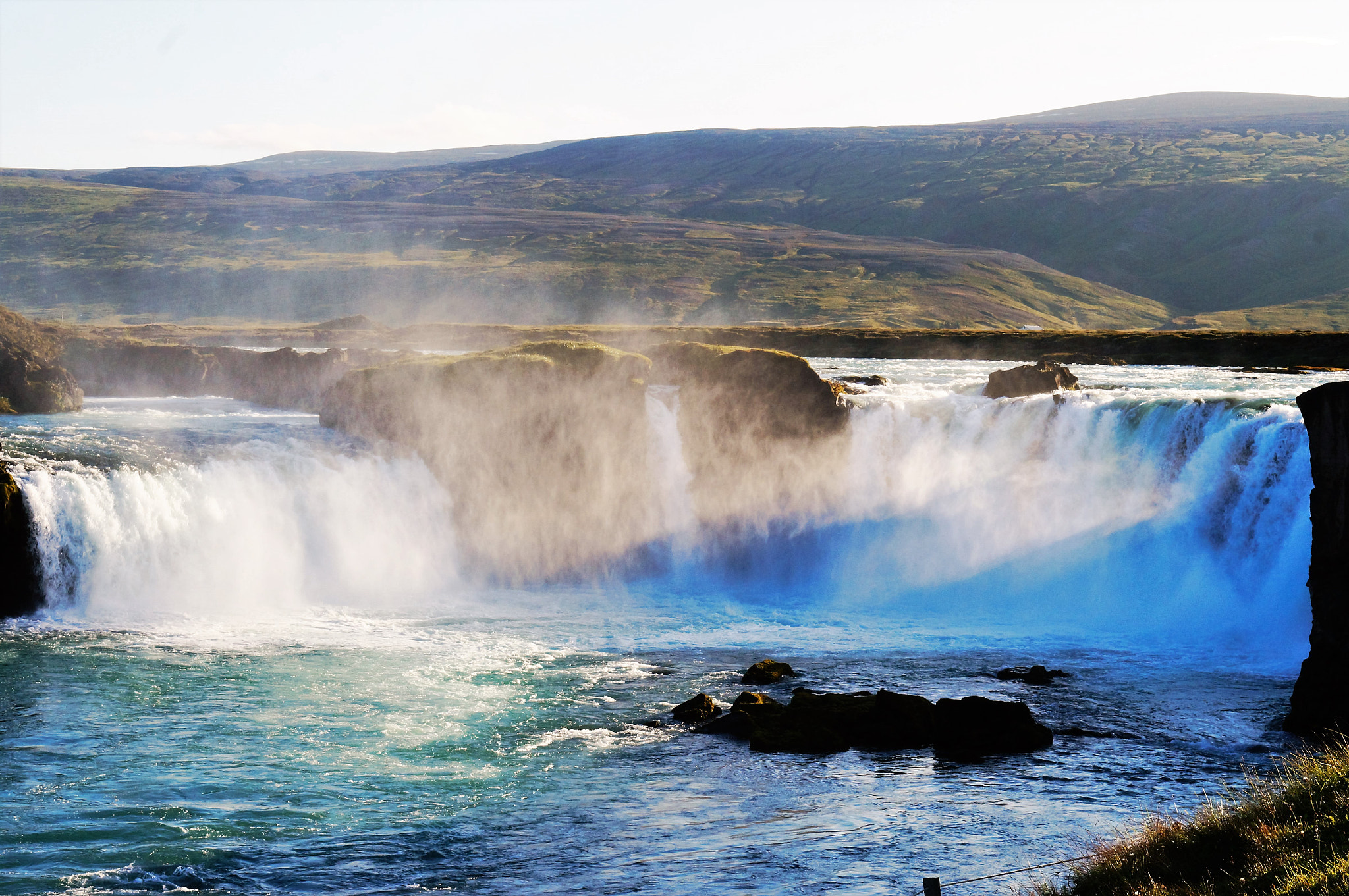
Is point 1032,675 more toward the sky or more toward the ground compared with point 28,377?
more toward the ground

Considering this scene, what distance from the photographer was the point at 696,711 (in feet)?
79.4

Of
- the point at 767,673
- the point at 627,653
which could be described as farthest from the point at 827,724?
the point at 627,653

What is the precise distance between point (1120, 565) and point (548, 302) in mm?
133855

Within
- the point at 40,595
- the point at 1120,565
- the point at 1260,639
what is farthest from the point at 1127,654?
the point at 40,595

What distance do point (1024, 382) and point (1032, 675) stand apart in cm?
2478

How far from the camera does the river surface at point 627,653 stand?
56.7 feet

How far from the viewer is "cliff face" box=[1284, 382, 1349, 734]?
22406 millimetres

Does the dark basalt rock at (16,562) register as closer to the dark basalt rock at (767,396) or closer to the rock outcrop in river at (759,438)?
the rock outcrop in river at (759,438)

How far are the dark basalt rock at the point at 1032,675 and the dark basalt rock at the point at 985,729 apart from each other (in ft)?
14.3

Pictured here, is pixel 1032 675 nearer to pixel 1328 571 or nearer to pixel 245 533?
pixel 1328 571

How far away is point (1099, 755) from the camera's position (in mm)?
21656

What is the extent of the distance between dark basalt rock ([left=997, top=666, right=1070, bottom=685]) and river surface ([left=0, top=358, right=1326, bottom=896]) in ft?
1.61

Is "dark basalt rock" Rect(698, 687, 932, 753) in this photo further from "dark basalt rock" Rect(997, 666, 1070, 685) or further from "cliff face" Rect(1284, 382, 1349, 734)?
"cliff face" Rect(1284, 382, 1349, 734)

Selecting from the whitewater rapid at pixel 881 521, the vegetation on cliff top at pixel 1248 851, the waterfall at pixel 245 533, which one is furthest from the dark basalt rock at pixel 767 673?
the waterfall at pixel 245 533
